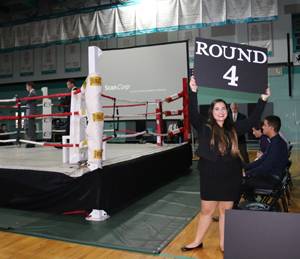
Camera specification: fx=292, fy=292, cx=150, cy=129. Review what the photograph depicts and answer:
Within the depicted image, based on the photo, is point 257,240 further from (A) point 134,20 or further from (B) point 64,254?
(A) point 134,20

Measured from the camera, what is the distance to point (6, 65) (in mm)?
12461

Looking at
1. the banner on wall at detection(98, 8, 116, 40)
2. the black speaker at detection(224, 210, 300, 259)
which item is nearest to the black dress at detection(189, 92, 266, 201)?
the black speaker at detection(224, 210, 300, 259)

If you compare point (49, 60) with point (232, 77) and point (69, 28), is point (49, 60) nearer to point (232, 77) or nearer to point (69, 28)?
point (69, 28)

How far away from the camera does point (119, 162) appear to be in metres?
2.81

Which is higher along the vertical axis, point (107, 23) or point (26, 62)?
point (107, 23)

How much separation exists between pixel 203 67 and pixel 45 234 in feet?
5.53

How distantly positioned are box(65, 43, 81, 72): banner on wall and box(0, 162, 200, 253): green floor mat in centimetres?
914

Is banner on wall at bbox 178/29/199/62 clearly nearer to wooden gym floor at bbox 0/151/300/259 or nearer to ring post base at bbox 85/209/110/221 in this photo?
ring post base at bbox 85/209/110/221

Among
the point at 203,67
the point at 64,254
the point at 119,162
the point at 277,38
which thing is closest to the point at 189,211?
the point at 119,162

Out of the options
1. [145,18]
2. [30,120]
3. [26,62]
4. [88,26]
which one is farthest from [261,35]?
[26,62]

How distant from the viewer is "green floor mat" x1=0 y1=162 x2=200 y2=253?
207 cm

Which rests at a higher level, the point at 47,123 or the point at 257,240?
the point at 47,123

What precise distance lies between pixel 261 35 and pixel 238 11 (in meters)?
1.94

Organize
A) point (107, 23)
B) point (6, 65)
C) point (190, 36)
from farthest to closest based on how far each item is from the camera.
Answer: point (6, 65), point (190, 36), point (107, 23)
